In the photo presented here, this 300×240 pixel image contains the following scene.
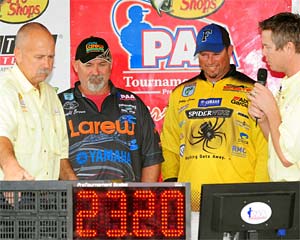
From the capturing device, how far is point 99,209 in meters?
3.15

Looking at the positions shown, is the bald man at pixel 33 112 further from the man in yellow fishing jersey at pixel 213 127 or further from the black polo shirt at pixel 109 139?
the man in yellow fishing jersey at pixel 213 127

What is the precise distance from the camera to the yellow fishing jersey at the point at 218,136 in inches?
197

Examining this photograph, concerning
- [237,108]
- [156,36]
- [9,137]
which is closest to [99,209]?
[9,137]

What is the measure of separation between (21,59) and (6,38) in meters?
0.98

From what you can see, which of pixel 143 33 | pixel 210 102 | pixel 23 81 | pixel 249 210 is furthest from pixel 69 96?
pixel 249 210

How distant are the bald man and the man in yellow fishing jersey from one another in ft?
2.91

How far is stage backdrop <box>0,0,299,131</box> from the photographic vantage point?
5.36 m

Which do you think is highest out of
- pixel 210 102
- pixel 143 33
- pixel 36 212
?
pixel 143 33

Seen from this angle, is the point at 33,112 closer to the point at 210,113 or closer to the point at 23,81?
the point at 23,81

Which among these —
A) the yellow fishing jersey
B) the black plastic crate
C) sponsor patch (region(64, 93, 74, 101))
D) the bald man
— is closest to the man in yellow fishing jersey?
the yellow fishing jersey

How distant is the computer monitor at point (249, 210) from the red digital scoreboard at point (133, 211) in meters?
0.17

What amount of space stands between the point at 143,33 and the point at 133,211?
8.15ft

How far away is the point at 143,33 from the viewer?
5.41 metres

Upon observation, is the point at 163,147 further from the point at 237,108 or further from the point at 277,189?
the point at 277,189
